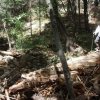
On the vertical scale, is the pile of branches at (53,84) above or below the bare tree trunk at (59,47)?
below

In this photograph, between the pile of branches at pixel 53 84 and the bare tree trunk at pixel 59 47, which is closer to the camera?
the bare tree trunk at pixel 59 47

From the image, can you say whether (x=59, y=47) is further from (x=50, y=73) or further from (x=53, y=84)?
(x=53, y=84)

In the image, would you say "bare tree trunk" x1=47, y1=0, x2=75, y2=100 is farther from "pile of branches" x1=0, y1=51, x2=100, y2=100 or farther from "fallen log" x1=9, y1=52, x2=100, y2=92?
A: "fallen log" x1=9, y1=52, x2=100, y2=92

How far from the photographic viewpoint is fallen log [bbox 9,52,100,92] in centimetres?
699

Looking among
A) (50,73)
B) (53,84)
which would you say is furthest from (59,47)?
(53,84)

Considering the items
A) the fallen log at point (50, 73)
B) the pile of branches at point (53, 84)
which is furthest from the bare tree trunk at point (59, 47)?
the fallen log at point (50, 73)

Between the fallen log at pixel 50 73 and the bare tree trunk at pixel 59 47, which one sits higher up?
the bare tree trunk at pixel 59 47

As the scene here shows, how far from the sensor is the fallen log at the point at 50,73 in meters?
6.99

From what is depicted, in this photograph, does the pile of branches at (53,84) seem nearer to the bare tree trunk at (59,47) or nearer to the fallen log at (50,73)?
the fallen log at (50,73)

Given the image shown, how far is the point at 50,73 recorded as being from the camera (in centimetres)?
721

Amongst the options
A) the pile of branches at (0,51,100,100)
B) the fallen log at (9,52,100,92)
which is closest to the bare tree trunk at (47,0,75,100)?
the pile of branches at (0,51,100,100)

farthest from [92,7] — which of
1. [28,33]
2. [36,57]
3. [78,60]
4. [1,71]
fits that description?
[78,60]

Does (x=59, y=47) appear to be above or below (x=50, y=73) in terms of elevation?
above

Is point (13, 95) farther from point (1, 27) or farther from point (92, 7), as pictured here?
point (92, 7)
